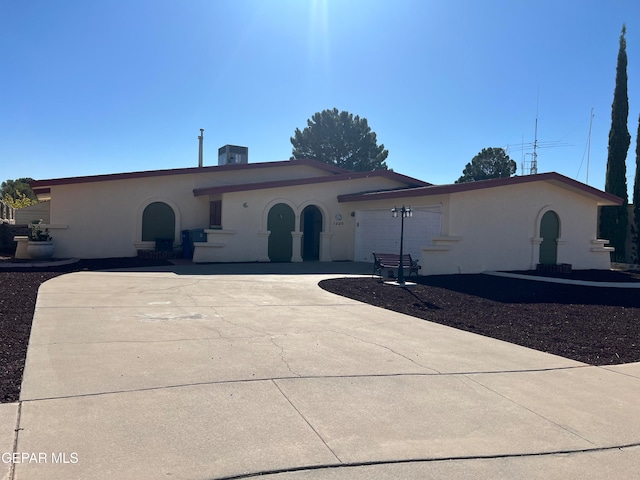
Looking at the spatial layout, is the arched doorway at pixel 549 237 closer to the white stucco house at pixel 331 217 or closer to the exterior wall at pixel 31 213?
the white stucco house at pixel 331 217

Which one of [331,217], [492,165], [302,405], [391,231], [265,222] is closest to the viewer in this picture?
[302,405]

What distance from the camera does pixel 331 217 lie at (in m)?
21.8

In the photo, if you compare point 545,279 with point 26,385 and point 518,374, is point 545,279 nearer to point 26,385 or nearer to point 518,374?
point 518,374

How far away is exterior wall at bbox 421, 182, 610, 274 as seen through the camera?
1714 centimetres

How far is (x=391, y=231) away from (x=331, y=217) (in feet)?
10.2

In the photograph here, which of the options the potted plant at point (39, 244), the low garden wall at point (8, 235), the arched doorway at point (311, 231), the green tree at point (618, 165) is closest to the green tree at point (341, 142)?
the green tree at point (618, 165)

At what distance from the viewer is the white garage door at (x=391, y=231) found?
59.3ft

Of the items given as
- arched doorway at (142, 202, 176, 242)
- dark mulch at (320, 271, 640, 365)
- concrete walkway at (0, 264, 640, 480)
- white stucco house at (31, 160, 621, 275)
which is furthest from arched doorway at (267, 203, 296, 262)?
concrete walkway at (0, 264, 640, 480)

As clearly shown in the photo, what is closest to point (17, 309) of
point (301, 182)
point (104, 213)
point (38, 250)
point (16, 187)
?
point (38, 250)

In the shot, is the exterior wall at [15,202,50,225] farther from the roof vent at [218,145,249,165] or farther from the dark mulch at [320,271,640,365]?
the dark mulch at [320,271,640,365]

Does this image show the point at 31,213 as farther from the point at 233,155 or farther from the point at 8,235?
the point at 233,155

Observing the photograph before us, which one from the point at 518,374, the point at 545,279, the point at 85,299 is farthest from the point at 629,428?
the point at 545,279

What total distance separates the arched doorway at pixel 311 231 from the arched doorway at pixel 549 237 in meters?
9.47

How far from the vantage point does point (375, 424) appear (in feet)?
14.1
